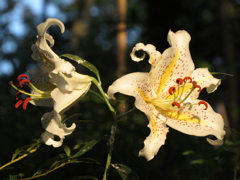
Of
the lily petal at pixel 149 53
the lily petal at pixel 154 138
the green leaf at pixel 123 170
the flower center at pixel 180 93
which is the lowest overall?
the green leaf at pixel 123 170

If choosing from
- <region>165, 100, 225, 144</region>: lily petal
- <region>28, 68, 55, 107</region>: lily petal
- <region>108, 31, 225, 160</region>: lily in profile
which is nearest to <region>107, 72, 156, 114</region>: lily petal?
<region>108, 31, 225, 160</region>: lily in profile

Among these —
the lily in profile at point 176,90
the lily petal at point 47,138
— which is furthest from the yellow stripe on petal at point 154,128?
the lily petal at point 47,138

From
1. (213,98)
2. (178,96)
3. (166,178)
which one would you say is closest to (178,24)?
(213,98)

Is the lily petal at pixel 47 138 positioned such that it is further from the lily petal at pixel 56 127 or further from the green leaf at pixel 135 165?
the green leaf at pixel 135 165

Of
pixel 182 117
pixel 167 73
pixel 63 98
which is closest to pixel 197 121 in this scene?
pixel 182 117

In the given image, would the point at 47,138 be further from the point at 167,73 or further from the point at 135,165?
the point at 167,73

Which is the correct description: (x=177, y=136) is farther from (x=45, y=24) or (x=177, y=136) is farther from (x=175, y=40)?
(x=45, y=24)

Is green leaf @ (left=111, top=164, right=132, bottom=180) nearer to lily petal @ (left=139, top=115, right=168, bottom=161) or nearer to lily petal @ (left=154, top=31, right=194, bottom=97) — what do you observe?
lily petal @ (left=139, top=115, right=168, bottom=161)
